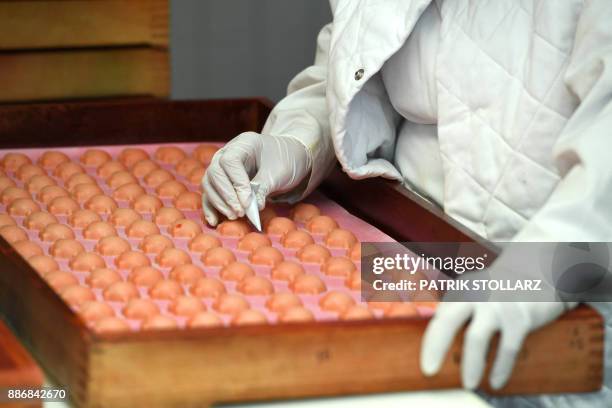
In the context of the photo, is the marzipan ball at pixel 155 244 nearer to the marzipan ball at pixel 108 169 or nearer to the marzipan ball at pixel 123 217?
the marzipan ball at pixel 123 217

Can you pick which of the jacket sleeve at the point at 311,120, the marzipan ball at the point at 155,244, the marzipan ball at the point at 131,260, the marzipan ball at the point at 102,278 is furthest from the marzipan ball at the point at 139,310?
the jacket sleeve at the point at 311,120

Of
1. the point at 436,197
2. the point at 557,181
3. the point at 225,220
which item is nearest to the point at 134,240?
the point at 225,220

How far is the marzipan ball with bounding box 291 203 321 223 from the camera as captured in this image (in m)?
2.38

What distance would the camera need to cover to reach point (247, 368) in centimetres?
159

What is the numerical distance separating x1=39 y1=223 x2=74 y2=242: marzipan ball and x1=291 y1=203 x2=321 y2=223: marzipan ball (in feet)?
1.64

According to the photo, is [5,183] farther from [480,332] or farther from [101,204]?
[480,332]

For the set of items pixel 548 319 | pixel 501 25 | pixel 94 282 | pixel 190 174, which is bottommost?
pixel 190 174

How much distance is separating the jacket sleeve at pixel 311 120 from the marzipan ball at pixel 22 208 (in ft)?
1.84

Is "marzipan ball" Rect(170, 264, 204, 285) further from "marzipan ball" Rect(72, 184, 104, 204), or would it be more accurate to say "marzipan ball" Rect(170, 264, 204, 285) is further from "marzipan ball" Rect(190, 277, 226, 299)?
"marzipan ball" Rect(72, 184, 104, 204)

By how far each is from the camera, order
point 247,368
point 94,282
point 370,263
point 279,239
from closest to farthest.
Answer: point 247,368
point 94,282
point 370,263
point 279,239

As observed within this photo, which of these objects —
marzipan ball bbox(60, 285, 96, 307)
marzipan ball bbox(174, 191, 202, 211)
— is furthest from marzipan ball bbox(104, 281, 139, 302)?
marzipan ball bbox(174, 191, 202, 211)

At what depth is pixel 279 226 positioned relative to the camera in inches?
90.2

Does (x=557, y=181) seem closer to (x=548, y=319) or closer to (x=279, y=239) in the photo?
(x=548, y=319)

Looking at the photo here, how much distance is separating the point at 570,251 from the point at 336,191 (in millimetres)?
900
